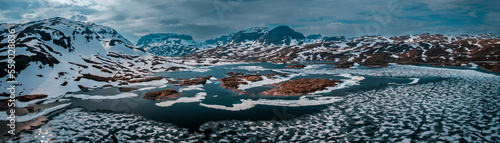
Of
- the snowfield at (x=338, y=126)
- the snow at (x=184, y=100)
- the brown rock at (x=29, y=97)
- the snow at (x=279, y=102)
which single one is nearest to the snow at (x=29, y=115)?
the snowfield at (x=338, y=126)

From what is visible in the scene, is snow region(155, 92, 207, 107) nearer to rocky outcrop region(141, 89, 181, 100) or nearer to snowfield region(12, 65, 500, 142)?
rocky outcrop region(141, 89, 181, 100)

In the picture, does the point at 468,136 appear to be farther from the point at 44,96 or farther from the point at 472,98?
the point at 44,96

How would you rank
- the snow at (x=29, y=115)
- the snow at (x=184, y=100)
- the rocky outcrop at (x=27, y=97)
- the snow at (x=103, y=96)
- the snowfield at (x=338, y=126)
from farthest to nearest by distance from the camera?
the snow at (x=103, y=96) → the rocky outcrop at (x=27, y=97) → the snow at (x=184, y=100) → the snow at (x=29, y=115) → the snowfield at (x=338, y=126)

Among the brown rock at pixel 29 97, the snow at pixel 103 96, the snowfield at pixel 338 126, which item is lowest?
the snowfield at pixel 338 126

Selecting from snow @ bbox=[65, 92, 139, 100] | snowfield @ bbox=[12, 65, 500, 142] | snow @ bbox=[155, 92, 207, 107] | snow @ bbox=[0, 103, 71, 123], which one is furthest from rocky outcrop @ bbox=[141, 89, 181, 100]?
snow @ bbox=[0, 103, 71, 123]

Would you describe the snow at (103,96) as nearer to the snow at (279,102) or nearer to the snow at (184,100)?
the snow at (184,100)

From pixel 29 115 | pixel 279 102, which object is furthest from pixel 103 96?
pixel 279 102

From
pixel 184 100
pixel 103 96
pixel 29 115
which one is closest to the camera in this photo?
pixel 29 115

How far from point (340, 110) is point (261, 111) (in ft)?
32.7

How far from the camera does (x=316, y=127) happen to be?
20.5m

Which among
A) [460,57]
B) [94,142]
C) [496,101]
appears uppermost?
[460,57]

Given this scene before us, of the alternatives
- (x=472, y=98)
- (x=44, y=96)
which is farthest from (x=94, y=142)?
(x=472, y=98)

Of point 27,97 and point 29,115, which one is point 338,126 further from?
point 27,97

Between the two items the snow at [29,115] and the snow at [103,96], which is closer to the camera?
the snow at [29,115]
